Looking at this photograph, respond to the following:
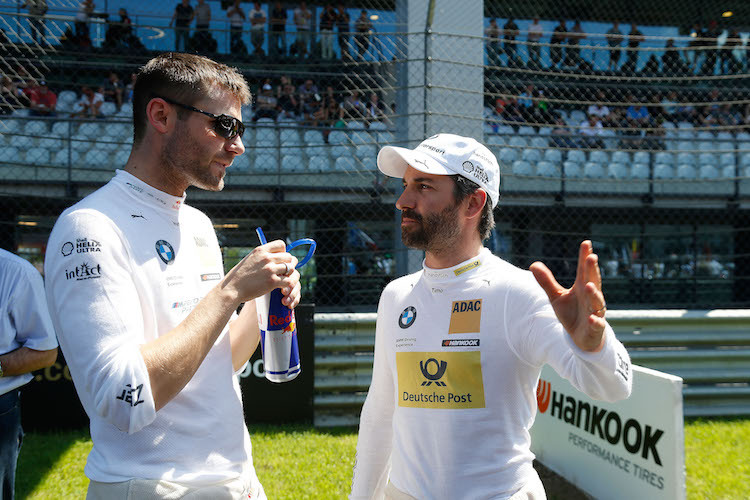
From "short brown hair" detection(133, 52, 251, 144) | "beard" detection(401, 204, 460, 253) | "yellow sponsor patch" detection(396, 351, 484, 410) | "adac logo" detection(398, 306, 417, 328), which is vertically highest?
"short brown hair" detection(133, 52, 251, 144)

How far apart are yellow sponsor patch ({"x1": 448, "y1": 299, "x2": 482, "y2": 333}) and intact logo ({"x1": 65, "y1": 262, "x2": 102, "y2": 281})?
1.11 metres

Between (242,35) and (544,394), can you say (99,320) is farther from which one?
(242,35)

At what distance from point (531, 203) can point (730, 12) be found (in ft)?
34.3

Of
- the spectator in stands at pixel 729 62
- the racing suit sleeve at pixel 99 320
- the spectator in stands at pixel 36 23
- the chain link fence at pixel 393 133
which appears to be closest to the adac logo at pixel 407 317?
the racing suit sleeve at pixel 99 320

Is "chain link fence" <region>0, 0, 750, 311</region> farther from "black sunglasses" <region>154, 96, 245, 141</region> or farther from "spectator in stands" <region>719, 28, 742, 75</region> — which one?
"black sunglasses" <region>154, 96, 245, 141</region>

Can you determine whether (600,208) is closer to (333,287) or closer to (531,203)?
(531,203)

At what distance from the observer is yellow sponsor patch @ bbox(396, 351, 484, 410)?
1835mm

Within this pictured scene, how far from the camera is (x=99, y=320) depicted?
1.30 metres

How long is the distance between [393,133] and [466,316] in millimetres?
6356

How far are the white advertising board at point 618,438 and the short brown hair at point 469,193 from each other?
1.67 metres

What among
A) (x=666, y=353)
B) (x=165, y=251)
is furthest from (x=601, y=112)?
(x=165, y=251)

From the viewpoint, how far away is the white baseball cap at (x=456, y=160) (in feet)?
6.66

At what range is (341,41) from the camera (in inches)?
347

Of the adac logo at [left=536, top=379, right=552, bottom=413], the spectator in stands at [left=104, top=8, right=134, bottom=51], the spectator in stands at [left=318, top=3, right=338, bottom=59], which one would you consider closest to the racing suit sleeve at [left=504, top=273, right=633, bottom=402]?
the adac logo at [left=536, top=379, right=552, bottom=413]
